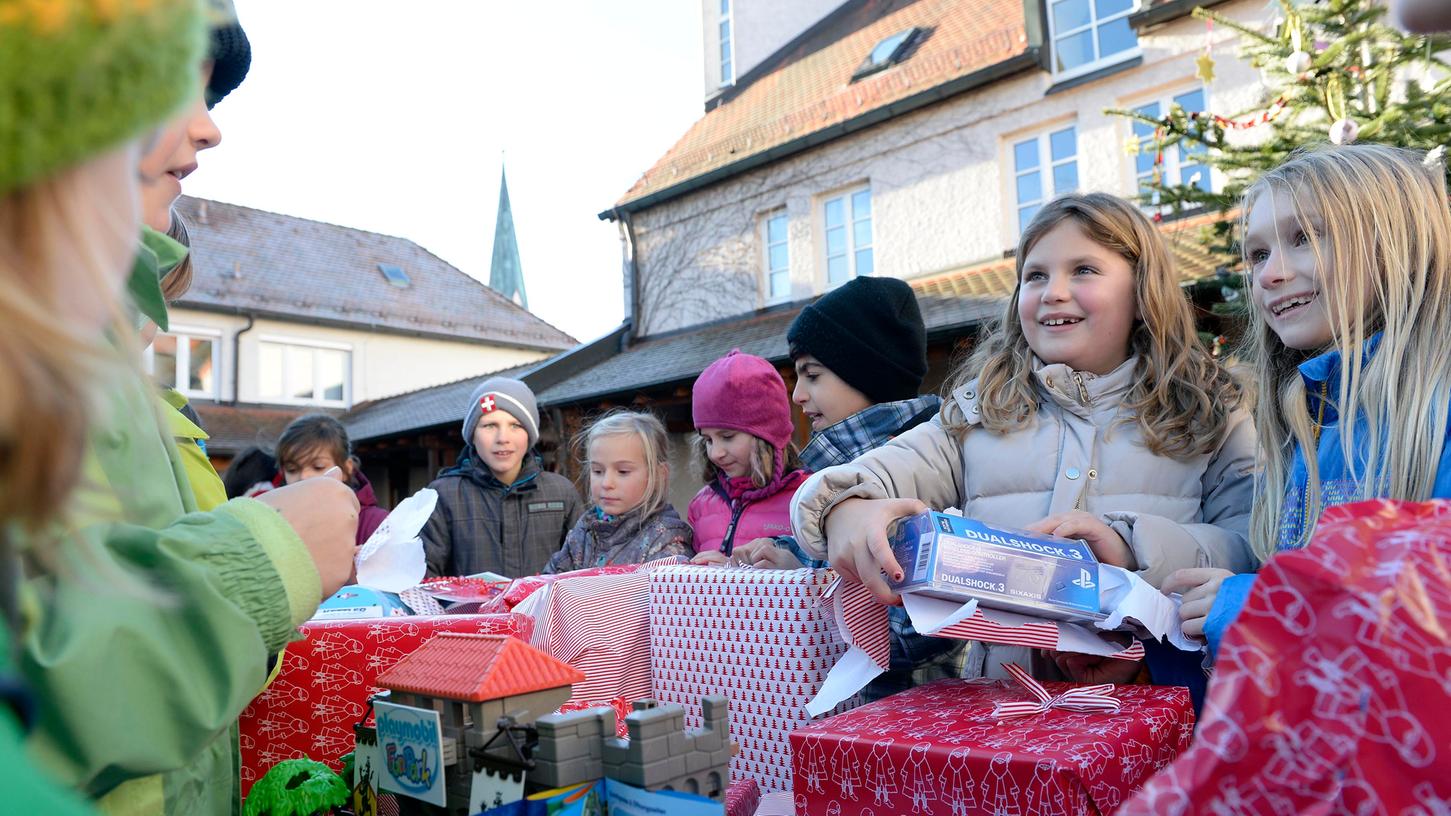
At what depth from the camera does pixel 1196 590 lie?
4.62 ft

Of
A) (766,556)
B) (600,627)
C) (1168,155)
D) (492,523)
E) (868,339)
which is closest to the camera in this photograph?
(600,627)

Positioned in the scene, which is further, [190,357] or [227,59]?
[190,357]

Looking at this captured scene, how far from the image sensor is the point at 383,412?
59.9 feet

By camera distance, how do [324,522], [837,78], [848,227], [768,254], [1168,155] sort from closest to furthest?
[324,522]
[1168,155]
[848,227]
[768,254]
[837,78]

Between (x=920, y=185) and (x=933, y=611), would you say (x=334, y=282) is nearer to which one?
(x=920, y=185)

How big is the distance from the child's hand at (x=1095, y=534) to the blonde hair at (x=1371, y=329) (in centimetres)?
22

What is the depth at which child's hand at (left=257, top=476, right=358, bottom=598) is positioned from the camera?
99cm

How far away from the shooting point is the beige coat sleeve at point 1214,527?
151cm

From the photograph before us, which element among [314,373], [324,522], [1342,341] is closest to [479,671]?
[324,522]

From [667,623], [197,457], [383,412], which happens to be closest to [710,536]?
[667,623]

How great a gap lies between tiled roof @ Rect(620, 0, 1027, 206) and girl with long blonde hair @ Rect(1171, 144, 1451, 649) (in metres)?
8.89

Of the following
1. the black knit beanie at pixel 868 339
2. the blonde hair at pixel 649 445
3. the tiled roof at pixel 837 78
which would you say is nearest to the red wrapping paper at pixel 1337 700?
the black knit beanie at pixel 868 339

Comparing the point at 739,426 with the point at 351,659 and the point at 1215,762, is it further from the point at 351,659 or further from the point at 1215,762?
the point at 1215,762

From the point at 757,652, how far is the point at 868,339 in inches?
54.5
